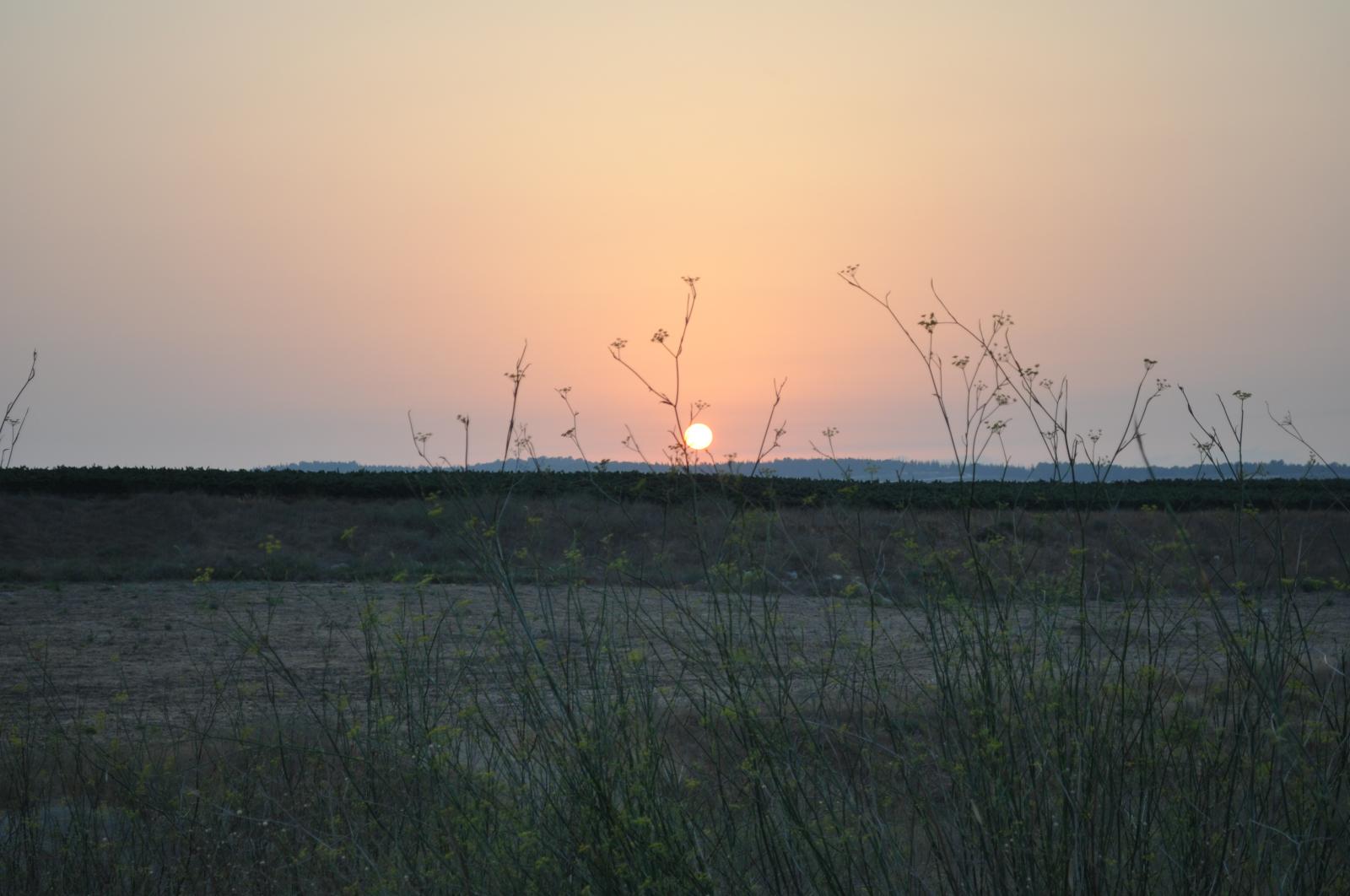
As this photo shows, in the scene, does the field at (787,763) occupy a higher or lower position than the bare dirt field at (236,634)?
higher

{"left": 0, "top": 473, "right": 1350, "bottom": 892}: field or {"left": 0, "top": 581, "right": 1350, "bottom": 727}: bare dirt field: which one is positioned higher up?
{"left": 0, "top": 473, "right": 1350, "bottom": 892}: field

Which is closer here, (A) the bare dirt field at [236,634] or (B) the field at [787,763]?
(B) the field at [787,763]

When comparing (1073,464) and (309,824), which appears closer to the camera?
(1073,464)

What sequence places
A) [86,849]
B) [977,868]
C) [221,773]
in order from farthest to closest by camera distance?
[221,773]
[86,849]
[977,868]

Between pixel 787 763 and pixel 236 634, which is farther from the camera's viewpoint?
pixel 236 634

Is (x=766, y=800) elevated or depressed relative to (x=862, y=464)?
depressed

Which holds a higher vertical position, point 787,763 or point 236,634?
point 236,634

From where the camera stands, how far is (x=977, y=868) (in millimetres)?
2604

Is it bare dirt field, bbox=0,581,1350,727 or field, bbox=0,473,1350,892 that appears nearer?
field, bbox=0,473,1350,892

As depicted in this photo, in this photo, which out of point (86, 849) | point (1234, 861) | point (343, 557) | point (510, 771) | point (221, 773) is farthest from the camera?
point (343, 557)

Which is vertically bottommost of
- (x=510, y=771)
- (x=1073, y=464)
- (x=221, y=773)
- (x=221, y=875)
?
(x=221, y=875)

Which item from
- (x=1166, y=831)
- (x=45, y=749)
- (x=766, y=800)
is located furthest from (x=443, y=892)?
(x=45, y=749)

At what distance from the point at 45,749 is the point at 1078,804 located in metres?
4.31

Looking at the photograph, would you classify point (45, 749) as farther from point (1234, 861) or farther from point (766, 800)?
point (1234, 861)
